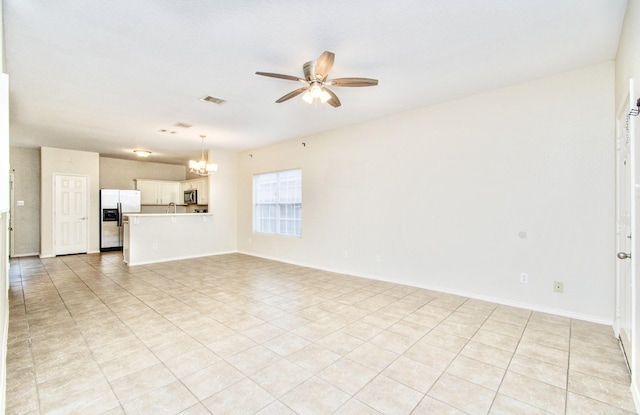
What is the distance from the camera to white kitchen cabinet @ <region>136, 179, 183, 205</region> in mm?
8859

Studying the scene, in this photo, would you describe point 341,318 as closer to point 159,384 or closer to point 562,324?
point 159,384

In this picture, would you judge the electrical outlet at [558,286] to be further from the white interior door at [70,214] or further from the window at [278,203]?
the white interior door at [70,214]

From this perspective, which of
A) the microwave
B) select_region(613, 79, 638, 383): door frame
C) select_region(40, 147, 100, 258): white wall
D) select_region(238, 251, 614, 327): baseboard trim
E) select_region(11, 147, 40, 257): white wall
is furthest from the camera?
the microwave

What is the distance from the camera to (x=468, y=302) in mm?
3686

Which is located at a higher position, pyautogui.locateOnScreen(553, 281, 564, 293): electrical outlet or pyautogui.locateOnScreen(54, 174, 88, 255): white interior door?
pyautogui.locateOnScreen(54, 174, 88, 255): white interior door

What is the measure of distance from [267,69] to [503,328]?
361 cm

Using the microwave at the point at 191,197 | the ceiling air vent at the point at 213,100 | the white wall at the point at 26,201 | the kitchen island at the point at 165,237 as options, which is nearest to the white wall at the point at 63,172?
the white wall at the point at 26,201

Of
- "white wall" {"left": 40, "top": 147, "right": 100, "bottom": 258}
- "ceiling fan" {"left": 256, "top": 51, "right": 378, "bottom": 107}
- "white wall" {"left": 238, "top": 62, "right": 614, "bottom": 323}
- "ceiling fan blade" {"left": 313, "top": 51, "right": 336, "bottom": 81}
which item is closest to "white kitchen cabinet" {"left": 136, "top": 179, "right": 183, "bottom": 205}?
"white wall" {"left": 40, "top": 147, "right": 100, "bottom": 258}

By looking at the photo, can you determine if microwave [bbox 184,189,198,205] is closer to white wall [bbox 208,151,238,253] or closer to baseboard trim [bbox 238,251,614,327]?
white wall [bbox 208,151,238,253]

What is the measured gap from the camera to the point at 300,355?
2.41 m

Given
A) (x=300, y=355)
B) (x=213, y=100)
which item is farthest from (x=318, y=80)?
(x=300, y=355)

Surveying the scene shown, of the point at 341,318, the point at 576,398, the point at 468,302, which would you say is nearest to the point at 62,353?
the point at 341,318

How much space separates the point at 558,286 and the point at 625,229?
3.42 ft

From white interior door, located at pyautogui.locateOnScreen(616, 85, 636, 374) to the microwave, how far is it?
28.4 feet
